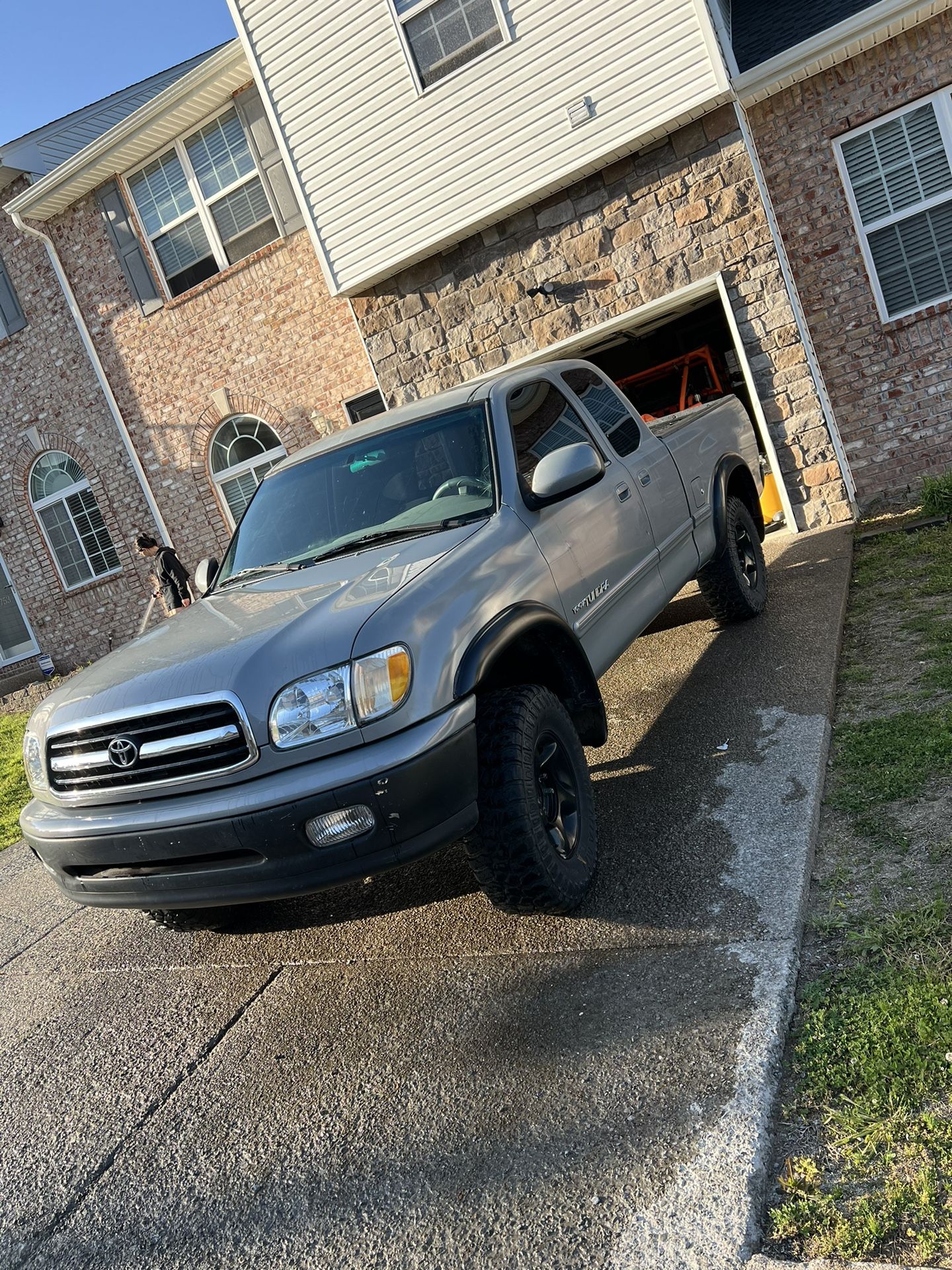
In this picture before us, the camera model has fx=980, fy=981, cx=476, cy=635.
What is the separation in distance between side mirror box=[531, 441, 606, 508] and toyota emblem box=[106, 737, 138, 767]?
1781mm

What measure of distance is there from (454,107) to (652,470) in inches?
250

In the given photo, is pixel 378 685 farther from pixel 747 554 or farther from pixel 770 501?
pixel 770 501

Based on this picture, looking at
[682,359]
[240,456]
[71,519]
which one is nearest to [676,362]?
[682,359]

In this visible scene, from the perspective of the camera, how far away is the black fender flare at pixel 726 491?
6.02 metres

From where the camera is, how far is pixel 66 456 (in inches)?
598

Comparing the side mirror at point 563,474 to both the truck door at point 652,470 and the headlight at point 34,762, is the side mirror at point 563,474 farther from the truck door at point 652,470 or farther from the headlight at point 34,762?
the headlight at point 34,762

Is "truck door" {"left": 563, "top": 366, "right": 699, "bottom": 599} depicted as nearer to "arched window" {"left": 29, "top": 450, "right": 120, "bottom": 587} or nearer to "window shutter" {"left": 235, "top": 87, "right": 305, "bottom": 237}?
"window shutter" {"left": 235, "top": 87, "right": 305, "bottom": 237}

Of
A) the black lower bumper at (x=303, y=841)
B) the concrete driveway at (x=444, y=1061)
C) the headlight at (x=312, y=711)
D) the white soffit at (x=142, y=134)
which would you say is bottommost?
the concrete driveway at (x=444, y=1061)

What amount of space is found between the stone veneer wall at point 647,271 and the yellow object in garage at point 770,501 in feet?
1.68

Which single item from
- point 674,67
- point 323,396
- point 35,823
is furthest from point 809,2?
point 35,823

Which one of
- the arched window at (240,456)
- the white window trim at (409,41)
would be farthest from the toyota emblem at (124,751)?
the arched window at (240,456)

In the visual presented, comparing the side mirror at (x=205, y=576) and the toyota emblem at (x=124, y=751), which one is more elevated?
the side mirror at (x=205, y=576)

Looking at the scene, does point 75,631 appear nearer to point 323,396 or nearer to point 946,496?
point 323,396

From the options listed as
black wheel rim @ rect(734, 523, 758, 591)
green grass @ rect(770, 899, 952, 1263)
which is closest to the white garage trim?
black wheel rim @ rect(734, 523, 758, 591)
